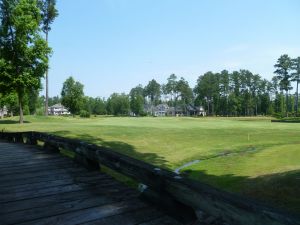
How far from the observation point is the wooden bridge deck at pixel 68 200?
324cm

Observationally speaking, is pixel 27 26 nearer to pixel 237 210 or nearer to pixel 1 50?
pixel 1 50

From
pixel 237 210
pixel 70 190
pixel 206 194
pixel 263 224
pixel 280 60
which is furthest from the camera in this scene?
pixel 280 60

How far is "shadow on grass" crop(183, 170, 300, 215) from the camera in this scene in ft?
24.3

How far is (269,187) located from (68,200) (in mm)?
6821

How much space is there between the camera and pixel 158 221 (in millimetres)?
3168

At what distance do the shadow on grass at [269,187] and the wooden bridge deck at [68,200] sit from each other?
14.6 feet

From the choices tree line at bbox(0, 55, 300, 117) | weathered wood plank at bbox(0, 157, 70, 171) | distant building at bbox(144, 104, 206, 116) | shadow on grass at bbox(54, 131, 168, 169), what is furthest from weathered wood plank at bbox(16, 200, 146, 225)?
distant building at bbox(144, 104, 206, 116)

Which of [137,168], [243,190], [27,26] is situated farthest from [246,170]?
[27,26]

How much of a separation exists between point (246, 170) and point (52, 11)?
3809cm

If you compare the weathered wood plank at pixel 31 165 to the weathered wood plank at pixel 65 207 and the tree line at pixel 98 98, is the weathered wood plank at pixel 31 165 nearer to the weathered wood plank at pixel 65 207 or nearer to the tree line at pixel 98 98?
the weathered wood plank at pixel 65 207

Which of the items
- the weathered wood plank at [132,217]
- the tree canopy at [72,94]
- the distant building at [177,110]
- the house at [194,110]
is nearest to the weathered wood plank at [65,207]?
the weathered wood plank at [132,217]

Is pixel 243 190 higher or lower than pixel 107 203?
lower

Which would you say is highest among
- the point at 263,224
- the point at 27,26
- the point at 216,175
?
the point at 27,26

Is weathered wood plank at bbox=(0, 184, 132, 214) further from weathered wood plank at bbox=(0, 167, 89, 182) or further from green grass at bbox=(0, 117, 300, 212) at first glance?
green grass at bbox=(0, 117, 300, 212)
